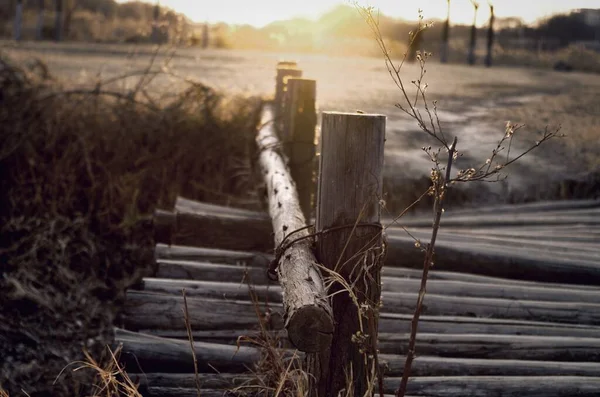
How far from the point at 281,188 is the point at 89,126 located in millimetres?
4625

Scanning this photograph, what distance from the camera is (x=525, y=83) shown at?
19547 millimetres

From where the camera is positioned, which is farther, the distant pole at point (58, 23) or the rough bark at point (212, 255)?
A: the distant pole at point (58, 23)

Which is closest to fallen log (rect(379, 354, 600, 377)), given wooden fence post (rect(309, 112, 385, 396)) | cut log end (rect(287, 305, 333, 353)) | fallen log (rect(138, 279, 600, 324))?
fallen log (rect(138, 279, 600, 324))

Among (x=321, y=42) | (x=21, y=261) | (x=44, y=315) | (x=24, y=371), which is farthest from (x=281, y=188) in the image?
(x=321, y=42)

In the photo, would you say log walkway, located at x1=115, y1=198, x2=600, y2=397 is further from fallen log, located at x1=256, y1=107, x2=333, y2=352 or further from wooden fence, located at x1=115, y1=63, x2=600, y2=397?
fallen log, located at x1=256, y1=107, x2=333, y2=352

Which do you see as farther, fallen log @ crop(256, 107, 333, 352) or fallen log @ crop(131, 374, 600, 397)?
fallen log @ crop(131, 374, 600, 397)

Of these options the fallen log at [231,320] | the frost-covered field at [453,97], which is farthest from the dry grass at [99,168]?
the fallen log at [231,320]

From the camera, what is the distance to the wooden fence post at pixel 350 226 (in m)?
2.53

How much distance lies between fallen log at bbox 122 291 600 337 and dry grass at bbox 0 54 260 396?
3662mm

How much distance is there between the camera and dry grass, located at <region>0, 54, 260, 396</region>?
8.02m

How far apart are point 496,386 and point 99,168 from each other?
5989mm

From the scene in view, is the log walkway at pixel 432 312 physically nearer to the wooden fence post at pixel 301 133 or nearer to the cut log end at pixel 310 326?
the cut log end at pixel 310 326

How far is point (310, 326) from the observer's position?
7.55ft

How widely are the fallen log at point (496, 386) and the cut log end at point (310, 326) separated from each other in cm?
110
